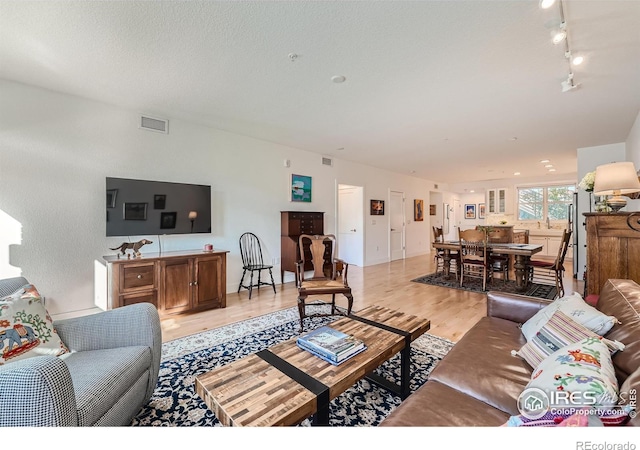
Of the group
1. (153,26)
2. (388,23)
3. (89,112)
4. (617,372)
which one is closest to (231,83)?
(153,26)

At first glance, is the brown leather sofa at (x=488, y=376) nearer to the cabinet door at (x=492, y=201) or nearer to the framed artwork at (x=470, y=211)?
the cabinet door at (x=492, y=201)

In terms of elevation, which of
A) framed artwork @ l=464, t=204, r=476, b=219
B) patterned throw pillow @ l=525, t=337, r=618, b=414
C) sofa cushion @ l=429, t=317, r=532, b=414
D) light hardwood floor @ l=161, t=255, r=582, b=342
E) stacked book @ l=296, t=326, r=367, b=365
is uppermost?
framed artwork @ l=464, t=204, r=476, b=219

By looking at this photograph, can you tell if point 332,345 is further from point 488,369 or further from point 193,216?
point 193,216

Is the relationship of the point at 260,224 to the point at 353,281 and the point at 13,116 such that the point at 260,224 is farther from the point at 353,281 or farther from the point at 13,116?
the point at 13,116

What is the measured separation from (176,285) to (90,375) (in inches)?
82.9

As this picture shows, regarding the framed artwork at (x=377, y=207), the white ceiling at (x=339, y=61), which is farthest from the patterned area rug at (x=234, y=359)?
the framed artwork at (x=377, y=207)

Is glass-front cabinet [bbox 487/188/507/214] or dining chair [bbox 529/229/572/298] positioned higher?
glass-front cabinet [bbox 487/188/507/214]

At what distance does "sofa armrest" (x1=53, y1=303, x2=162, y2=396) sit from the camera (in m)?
1.57

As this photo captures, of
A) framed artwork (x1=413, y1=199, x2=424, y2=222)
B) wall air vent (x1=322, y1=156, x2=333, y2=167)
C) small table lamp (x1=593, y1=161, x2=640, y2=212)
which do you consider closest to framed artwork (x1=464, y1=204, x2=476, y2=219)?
framed artwork (x1=413, y1=199, x2=424, y2=222)

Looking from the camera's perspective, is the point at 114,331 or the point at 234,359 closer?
the point at 114,331

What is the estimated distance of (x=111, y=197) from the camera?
10.4ft

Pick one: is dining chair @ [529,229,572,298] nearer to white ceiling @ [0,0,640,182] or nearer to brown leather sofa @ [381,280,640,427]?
white ceiling @ [0,0,640,182]

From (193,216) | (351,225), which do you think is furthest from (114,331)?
(351,225)

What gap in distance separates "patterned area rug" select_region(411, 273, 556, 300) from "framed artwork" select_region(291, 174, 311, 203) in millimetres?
2699
